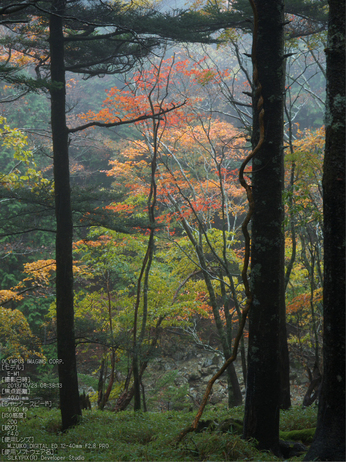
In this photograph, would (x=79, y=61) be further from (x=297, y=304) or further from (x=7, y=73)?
(x=297, y=304)

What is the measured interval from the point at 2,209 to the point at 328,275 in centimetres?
1463

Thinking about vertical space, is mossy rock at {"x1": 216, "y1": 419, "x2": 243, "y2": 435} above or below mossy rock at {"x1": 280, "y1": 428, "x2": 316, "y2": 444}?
Answer: above

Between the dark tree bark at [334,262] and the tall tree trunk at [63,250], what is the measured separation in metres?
4.00

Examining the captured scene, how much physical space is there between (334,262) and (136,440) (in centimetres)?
369

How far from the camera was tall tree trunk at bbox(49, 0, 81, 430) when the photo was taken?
531 cm

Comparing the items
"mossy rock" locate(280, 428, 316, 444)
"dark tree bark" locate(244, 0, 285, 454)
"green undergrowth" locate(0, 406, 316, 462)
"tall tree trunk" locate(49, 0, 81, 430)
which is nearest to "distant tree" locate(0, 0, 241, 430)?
"tall tree trunk" locate(49, 0, 81, 430)

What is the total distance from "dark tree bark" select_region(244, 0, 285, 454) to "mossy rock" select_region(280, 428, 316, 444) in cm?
79

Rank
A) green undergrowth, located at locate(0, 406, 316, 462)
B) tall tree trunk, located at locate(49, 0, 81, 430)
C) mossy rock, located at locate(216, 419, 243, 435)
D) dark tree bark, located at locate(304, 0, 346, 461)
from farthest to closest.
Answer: tall tree trunk, located at locate(49, 0, 81, 430) → mossy rock, located at locate(216, 419, 243, 435) → green undergrowth, located at locate(0, 406, 316, 462) → dark tree bark, located at locate(304, 0, 346, 461)

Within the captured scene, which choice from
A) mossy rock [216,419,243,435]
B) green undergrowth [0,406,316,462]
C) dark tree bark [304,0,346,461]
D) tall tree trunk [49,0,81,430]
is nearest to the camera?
dark tree bark [304,0,346,461]

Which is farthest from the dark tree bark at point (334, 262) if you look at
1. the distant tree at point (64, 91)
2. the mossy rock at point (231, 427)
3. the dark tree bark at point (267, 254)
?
the distant tree at point (64, 91)

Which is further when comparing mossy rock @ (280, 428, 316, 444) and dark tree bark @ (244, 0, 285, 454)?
mossy rock @ (280, 428, 316, 444)

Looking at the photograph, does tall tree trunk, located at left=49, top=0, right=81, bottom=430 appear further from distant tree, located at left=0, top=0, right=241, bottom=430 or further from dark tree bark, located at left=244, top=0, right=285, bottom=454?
dark tree bark, located at left=244, top=0, right=285, bottom=454

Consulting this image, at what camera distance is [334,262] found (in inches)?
95.7

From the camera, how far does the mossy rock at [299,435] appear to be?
11.9ft
